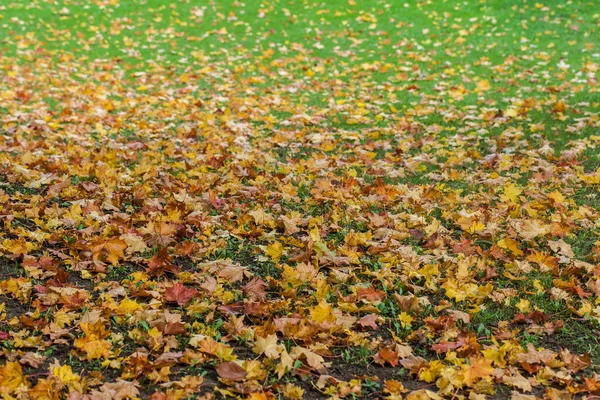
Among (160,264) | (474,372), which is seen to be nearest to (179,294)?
(160,264)

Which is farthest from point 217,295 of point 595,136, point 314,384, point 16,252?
point 595,136

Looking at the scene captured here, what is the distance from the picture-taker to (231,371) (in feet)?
8.98

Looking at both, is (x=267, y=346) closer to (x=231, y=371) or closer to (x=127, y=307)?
(x=231, y=371)

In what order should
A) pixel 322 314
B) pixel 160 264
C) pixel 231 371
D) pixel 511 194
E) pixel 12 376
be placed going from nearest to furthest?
pixel 12 376 < pixel 231 371 < pixel 322 314 < pixel 160 264 < pixel 511 194

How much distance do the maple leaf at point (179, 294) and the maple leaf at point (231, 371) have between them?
0.67 meters

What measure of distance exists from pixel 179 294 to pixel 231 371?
752mm

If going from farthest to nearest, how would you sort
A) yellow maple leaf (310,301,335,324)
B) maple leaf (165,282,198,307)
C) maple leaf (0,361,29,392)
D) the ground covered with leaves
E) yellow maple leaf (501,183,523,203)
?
yellow maple leaf (501,183,523,203), maple leaf (165,282,198,307), yellow maple leaf (310,301,335,324), the ground covered with leaves, maple leaf (0,361,29,392)

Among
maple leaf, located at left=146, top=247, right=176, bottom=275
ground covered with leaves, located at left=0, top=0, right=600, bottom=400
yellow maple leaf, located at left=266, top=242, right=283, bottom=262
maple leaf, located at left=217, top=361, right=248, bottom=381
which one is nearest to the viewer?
maple leaf, located at left=217, top=361, right=248, bottom=381

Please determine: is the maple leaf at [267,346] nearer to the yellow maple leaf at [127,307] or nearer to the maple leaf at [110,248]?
the yellow maple leaf at [127,307]

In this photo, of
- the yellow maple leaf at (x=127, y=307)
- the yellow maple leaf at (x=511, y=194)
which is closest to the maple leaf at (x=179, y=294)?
the yellow maple leaf at (x=127, y=307)

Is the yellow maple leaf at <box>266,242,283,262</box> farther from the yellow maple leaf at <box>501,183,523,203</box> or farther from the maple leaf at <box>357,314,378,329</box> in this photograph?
the yellow maple leaf at <box>501,183,523,203</box>

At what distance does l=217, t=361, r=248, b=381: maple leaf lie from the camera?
271cm

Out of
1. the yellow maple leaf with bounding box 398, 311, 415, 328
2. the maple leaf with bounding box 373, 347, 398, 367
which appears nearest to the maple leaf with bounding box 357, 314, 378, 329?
the yellow maple leaf with bounding box 398, 311, 415, 328

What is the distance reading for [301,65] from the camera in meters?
10.8
